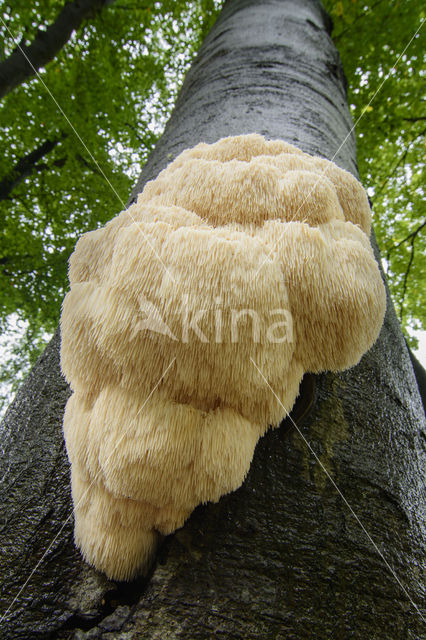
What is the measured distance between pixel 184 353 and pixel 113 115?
463 centimetres

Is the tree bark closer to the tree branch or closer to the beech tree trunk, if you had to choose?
the tree branch

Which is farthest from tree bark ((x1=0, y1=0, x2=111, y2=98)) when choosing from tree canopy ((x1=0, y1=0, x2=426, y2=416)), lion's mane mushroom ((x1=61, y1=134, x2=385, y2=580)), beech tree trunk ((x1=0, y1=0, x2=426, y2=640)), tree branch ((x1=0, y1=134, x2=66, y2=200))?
lion's mane mushroom ((x1=61, y1=134, x2=385, y2=580))

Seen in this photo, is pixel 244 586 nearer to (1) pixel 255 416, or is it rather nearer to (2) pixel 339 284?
(1) pixel 255 416

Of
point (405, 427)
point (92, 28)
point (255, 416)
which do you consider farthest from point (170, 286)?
point (92, 28)

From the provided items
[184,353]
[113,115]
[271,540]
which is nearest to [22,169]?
[113,115]

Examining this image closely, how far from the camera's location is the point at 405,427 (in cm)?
89

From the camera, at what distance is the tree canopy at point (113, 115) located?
10.4 ft

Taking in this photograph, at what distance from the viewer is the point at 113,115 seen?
4.24 metres

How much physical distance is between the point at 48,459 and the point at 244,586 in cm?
47

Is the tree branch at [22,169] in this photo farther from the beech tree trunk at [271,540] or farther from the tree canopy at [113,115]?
the beech tree trunk at [271,540]

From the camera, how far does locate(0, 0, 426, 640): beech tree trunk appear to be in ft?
1.79

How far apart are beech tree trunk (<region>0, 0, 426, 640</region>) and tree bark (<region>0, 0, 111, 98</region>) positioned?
3325 mm

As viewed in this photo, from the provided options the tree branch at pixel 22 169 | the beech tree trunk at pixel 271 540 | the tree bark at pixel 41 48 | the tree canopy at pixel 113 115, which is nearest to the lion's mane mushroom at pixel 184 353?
the beech tree trunk at pixel 271 540

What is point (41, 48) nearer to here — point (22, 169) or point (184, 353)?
point (22, 169)
